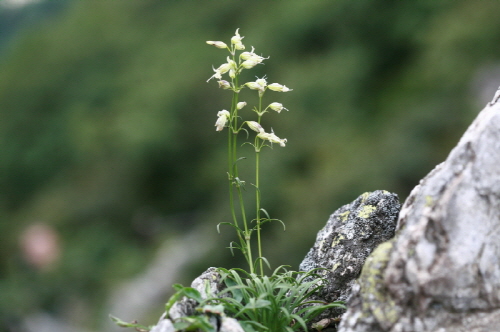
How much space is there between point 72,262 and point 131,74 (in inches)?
578

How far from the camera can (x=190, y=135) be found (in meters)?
29.0

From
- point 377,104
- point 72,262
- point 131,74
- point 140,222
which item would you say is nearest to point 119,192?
point 140,222

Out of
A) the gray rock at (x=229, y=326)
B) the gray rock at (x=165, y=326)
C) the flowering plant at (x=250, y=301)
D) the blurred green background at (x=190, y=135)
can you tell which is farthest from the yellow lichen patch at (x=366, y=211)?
the blurred green background at (x=190, y=135)

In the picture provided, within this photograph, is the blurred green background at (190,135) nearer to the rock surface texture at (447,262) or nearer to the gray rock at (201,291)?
the gray rock at (201,291)

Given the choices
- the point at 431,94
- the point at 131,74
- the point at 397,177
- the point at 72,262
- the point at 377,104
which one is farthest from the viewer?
the point at 131,74

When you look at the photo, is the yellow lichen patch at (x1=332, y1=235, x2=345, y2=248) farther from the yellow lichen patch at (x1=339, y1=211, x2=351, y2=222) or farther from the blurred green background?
the blurred green background

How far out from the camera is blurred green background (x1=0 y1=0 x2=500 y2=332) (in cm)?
2188

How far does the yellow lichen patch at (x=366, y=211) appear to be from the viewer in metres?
4.25

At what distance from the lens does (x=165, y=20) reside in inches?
1663

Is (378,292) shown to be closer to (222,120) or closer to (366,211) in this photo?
(366,211)

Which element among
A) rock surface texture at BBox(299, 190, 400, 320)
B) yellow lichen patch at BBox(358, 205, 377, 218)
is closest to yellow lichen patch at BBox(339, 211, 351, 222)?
rock surface texture at BBox(299, 190, 400, 320)

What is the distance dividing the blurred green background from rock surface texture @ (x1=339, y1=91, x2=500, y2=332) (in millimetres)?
14680

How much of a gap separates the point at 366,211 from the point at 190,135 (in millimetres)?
25156

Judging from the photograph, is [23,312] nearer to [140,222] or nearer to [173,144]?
[140,222]
